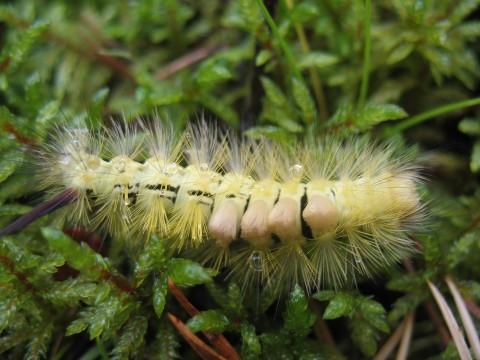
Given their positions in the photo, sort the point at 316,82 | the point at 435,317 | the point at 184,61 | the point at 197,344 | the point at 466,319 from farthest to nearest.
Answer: the point at 184,61 → the point at 316,82 → the point at 435,317 → the point at 466,319 → the point at 197,344

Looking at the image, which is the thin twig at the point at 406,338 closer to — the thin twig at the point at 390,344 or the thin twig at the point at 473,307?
the thin twig at the point at 390,344

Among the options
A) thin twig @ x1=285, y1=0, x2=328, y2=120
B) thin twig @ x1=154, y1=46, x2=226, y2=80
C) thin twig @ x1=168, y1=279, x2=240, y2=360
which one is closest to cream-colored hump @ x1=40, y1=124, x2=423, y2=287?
thin twig @ x1=168, y1=279, x2=240, y2=360

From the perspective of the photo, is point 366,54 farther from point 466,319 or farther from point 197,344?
point 197,344

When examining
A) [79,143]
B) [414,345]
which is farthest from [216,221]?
[414,345]

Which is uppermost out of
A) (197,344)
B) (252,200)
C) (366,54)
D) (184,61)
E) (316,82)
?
(184,61)

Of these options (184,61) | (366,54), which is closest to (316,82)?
(366,54)

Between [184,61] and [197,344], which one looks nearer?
[197,344]

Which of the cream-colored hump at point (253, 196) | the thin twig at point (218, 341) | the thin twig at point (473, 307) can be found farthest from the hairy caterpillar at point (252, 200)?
the thin twig at point (473, 307)
